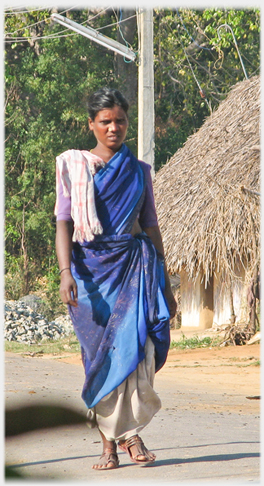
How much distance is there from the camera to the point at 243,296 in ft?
37.7

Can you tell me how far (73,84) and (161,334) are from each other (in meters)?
15.6

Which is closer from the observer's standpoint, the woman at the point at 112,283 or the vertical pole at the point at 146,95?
the woman at the point at 112,283

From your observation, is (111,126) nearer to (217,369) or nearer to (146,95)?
(217,369)

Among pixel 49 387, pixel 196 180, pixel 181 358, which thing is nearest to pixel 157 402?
pixel 49 387

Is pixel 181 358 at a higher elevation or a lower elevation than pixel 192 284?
lower

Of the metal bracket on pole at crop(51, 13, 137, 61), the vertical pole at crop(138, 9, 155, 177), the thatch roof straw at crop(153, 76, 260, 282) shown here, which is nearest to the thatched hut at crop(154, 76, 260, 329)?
the thatch roof straw at crop(153, 76, 260, 282)

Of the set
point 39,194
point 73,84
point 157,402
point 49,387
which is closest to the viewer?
point 157,402

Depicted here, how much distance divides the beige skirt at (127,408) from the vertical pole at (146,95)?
25.2ft

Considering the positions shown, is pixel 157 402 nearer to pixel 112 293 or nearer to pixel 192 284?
pixel 112 293

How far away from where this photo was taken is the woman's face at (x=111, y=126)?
3.36m

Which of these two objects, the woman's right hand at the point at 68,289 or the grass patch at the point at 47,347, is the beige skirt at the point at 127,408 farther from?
the grass patch at the point at 47,347

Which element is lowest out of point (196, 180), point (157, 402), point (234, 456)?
point (234, 456)

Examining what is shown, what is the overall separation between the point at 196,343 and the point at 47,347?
110 inches

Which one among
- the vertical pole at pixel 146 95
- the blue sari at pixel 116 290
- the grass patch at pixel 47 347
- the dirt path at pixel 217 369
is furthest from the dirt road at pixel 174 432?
the vertical pole at pixel 146 95
